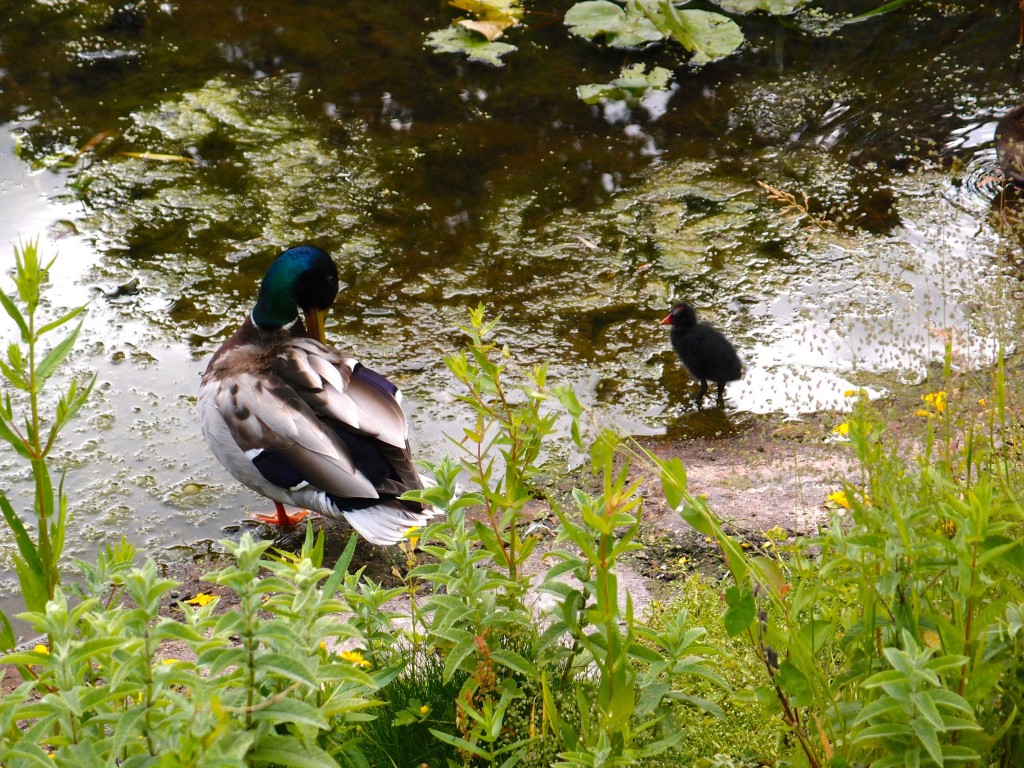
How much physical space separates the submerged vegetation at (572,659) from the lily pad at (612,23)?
209 inches

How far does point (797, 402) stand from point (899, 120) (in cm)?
267

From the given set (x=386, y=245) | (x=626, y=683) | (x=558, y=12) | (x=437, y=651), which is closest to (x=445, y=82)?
(x=558, y=12)

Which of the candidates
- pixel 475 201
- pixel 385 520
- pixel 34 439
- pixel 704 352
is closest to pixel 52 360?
pixel 34 439

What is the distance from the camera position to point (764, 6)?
25.0 ft

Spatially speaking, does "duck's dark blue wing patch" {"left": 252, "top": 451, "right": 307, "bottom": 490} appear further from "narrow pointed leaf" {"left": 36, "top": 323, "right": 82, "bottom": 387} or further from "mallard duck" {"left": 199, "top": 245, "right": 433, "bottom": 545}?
"narrow pointed leaf" {"left": 36, "top": 323, "right": 82, "bottom": 387}

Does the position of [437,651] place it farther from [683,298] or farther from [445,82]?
[445,82]

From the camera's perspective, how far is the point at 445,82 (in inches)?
280

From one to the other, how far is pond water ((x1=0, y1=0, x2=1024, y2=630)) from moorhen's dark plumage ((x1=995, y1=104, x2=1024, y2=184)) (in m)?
0.24

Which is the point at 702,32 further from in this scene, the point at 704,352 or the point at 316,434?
the point at 316,434

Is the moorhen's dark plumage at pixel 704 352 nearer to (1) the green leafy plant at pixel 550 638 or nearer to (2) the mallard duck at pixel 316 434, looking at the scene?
(2) the mallard duck at pixel 316 434

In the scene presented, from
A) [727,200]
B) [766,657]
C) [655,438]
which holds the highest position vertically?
[766,657]

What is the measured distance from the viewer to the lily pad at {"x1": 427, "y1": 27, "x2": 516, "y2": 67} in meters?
7.28

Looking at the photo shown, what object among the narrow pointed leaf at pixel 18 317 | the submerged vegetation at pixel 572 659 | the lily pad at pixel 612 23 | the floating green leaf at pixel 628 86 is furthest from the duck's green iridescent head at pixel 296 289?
the lily pad at pixel 612 23

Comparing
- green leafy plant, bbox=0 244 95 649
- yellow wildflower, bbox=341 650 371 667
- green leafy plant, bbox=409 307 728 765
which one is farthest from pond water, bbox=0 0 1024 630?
green leafy plant, bbox=409 307 728 765
